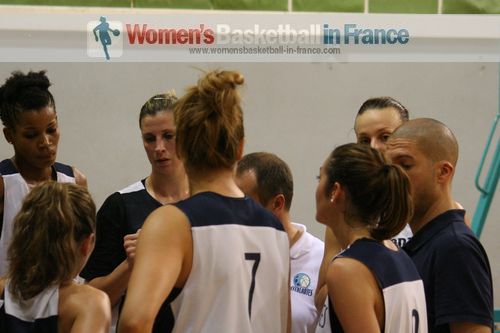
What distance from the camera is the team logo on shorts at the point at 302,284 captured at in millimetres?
2789

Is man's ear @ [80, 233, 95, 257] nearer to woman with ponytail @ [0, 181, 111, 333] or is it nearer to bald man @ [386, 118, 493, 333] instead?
woman with ponytail @ [0, 181, 111, 333]

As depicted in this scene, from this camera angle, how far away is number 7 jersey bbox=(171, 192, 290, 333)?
1881 millimetres

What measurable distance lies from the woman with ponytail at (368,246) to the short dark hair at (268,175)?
1.96 feet

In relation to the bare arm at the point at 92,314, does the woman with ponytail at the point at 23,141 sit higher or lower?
higher

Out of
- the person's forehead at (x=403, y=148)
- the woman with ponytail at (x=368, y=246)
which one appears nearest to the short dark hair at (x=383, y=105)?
the person's forehead at (x=403, y=148)

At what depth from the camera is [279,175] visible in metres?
A: 2.79

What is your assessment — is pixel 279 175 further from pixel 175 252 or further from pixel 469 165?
pixel 469 165

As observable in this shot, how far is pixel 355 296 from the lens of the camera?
1964mm

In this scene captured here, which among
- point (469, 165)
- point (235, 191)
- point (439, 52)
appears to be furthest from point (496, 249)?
point (235, 191)

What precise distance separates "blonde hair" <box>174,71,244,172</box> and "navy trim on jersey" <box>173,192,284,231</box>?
0.08 meters

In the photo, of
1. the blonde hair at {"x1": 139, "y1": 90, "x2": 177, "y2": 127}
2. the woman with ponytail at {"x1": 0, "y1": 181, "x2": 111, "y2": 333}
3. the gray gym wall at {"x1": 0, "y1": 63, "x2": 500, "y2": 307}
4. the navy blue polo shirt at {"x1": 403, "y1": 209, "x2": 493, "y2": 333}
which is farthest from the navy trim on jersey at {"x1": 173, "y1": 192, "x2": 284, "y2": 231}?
the gray gym wall at {"x1": 0, "y1": 63, "x2": 500, "y2": 307}

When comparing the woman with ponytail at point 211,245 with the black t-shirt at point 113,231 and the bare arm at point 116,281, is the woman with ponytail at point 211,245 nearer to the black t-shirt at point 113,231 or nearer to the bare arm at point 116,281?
the bare arm at point 116,281

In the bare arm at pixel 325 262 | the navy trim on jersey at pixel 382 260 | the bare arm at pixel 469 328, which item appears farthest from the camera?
the bare arm at pixel 325 262

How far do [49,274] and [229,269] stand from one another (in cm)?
45
